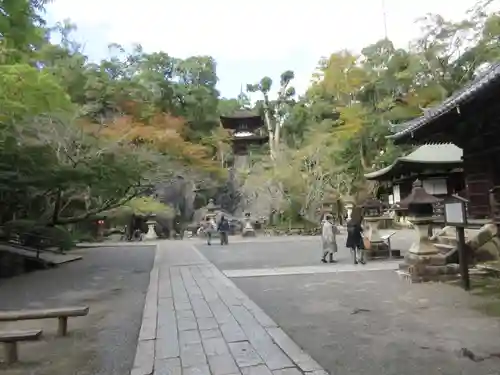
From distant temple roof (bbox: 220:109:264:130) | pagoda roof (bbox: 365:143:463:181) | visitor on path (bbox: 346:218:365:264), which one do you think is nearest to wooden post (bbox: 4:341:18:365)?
visitor on path (bbox: 346:218:365:264)

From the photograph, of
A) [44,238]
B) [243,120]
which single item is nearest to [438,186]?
[44,238]

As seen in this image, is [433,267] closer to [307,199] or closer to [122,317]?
[122,317]

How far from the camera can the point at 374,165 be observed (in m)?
33.4

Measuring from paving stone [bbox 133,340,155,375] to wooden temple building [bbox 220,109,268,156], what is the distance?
41.1 m

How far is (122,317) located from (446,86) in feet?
87.0

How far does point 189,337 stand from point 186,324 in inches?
26.2

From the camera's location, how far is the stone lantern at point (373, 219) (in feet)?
44.4

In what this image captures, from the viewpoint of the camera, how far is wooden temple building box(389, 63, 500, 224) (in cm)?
856

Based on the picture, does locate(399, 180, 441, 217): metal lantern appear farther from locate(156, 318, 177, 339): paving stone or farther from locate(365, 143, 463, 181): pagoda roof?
locate(365, 143, 463, 181): pagoda roof

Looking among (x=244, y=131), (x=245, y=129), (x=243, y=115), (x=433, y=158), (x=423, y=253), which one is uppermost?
(x=243, y=115)

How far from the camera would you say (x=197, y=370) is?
14.1 feet

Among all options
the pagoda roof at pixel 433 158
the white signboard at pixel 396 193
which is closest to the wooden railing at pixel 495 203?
the pagoda roof at pixel 433 158

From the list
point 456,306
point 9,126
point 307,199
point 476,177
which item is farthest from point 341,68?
point 456,306

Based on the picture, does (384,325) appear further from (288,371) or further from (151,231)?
(151,231)
